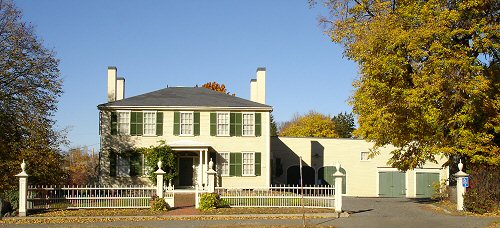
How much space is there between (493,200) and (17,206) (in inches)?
646

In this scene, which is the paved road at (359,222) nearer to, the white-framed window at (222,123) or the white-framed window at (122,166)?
the white-framed window at (122,166)

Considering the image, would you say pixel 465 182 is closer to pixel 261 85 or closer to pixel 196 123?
pixel 261 85

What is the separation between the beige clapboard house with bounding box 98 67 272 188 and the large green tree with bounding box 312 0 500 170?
28.7 feet

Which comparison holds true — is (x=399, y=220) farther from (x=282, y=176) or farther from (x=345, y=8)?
(x=282, y=176)

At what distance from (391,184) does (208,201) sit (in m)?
18.0

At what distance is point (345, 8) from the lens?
2395cm

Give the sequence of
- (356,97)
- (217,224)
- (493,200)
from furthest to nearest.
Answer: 1. (356,97)
2. (493,200)
3. (217,224)

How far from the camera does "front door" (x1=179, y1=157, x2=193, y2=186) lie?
30.0 metres

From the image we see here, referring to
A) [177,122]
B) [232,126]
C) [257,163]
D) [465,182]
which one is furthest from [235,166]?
[465,182]

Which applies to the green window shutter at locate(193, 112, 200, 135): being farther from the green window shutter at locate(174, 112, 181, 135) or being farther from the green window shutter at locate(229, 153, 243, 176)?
the green window shutter at locate(229, 153, 243, 176)

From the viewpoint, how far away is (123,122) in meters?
29.8

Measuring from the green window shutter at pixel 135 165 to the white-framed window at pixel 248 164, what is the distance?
18.1ft

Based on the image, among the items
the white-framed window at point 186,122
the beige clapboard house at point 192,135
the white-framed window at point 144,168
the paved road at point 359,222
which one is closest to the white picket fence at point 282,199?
the paved road at point 359,222

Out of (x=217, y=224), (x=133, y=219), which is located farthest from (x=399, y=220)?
(x=133, y=219)
